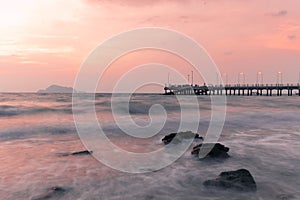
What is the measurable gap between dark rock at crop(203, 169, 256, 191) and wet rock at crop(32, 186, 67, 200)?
15.4ft

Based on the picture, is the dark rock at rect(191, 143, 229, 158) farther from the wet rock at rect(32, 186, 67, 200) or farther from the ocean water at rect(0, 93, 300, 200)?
the wet rock at rect(32, 186, 67, 200)

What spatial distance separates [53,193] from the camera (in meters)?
9.10

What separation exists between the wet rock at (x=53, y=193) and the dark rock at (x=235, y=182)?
184 inches

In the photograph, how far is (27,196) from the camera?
29.3ft

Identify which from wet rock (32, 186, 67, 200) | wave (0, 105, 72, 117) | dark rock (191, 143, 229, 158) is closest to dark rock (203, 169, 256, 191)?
dark rock (191, 143, 229, 158)

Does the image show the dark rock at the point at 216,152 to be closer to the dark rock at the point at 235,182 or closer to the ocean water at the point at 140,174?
the ocean water at the point at 140,174

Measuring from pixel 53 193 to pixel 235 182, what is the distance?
5.69m

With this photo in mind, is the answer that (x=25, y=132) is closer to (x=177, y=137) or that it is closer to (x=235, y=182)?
(x=177, y=137)

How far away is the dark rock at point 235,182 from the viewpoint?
30.2 feet

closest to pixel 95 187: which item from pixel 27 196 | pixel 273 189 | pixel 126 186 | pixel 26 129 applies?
pixel 126 186

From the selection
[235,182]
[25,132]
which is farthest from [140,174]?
[25,132]

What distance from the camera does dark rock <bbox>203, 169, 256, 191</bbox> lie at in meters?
9.21

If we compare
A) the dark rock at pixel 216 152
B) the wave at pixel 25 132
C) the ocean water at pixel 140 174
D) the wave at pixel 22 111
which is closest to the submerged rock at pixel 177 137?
the ocean water at pixel 140 174

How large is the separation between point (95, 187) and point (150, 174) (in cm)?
258
